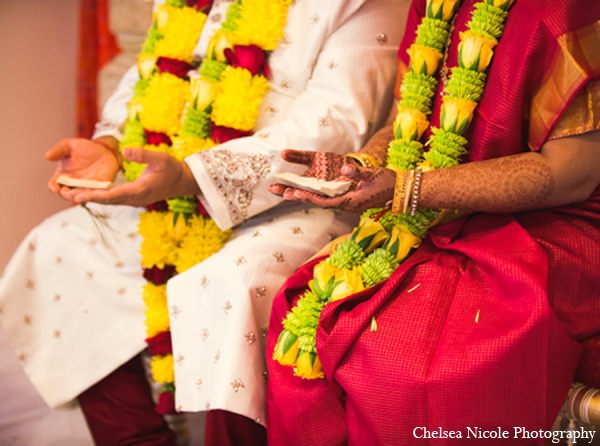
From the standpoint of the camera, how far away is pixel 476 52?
1.04m

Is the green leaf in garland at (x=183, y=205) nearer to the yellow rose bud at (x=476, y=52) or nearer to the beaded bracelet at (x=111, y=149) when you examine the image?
the beaded bracelet at (x=111, y=149)

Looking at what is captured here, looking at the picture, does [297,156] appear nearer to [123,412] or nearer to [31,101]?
[123,412]

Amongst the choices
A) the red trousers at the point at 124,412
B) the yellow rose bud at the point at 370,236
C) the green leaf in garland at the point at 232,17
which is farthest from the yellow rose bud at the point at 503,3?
the red trousers at the point at 124,412

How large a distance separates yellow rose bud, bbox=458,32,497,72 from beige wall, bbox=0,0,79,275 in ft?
6.62

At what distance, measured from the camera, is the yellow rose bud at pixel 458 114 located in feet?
3.47

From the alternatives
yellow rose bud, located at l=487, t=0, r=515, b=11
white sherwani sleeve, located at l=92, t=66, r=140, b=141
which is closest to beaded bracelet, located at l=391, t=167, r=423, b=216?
yellow rose bud, located at l=487, t=0, r=515, b=11

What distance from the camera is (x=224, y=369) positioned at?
44.4 inches

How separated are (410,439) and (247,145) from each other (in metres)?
0.76

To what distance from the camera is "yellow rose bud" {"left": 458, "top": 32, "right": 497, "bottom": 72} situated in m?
1.04

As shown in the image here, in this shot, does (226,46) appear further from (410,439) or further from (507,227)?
(410,439)

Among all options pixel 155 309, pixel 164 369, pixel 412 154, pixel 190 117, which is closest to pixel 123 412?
pixel 164 369

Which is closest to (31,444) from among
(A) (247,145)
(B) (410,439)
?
(A) (247,145)

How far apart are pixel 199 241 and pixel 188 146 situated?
0.24 meters

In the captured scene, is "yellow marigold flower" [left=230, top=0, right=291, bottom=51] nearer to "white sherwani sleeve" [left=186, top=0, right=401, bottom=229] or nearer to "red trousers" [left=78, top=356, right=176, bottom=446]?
"white sherwani sleeve" [left=186, top=0, right=401, bottom=229]
